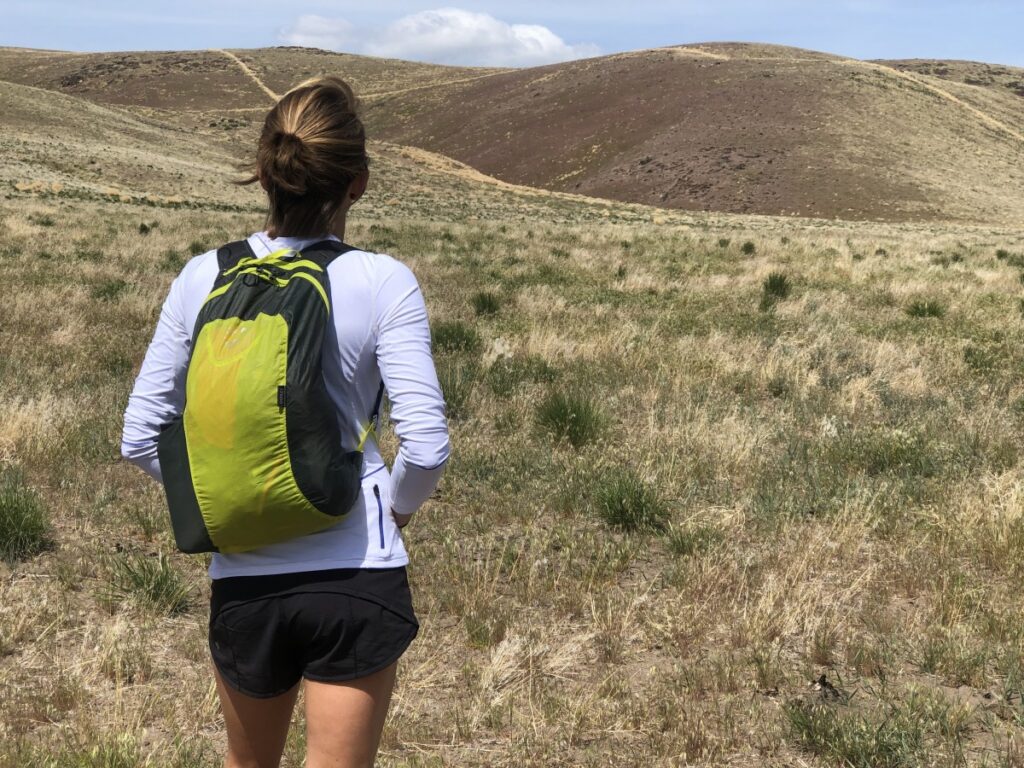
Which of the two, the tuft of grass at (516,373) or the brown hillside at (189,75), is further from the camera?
the brown hillside at (189,75)

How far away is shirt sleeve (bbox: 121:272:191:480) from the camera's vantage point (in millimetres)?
1956

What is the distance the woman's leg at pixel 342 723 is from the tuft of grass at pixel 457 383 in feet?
15.2

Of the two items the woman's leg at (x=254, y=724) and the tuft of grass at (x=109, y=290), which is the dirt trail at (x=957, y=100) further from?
the woman's leg at (x=254, y=724)

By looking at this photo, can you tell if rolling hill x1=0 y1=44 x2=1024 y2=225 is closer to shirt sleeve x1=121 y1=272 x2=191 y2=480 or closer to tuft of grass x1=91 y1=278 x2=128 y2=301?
tuft of grass x1=91 y1=278 x2=128 y2=301

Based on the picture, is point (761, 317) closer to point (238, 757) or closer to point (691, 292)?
point (691, 292)

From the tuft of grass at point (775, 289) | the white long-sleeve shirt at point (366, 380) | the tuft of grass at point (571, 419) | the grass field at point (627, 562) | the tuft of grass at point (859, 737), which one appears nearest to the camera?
the white long-sleeve shirt at point (366, 380)

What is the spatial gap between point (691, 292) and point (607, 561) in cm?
929

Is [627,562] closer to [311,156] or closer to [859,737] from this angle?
[859,737]

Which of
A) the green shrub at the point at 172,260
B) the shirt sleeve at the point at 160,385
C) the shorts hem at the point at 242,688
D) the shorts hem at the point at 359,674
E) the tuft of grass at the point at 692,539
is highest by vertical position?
the shirt sleeve at the point at 160,385

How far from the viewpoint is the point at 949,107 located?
81.6m

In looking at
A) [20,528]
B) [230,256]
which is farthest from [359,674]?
[20,528]

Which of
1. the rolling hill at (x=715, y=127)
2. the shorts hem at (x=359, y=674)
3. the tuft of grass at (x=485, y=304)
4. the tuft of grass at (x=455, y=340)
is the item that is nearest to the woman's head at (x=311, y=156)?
the shorts hem at (x=359, y=674)

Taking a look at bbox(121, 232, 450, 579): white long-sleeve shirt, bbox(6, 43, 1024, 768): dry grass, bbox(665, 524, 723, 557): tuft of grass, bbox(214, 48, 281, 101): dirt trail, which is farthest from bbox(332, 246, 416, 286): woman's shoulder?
bbox(214, 48, 281, 101): dirt trail

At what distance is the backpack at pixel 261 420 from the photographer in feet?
5.57
